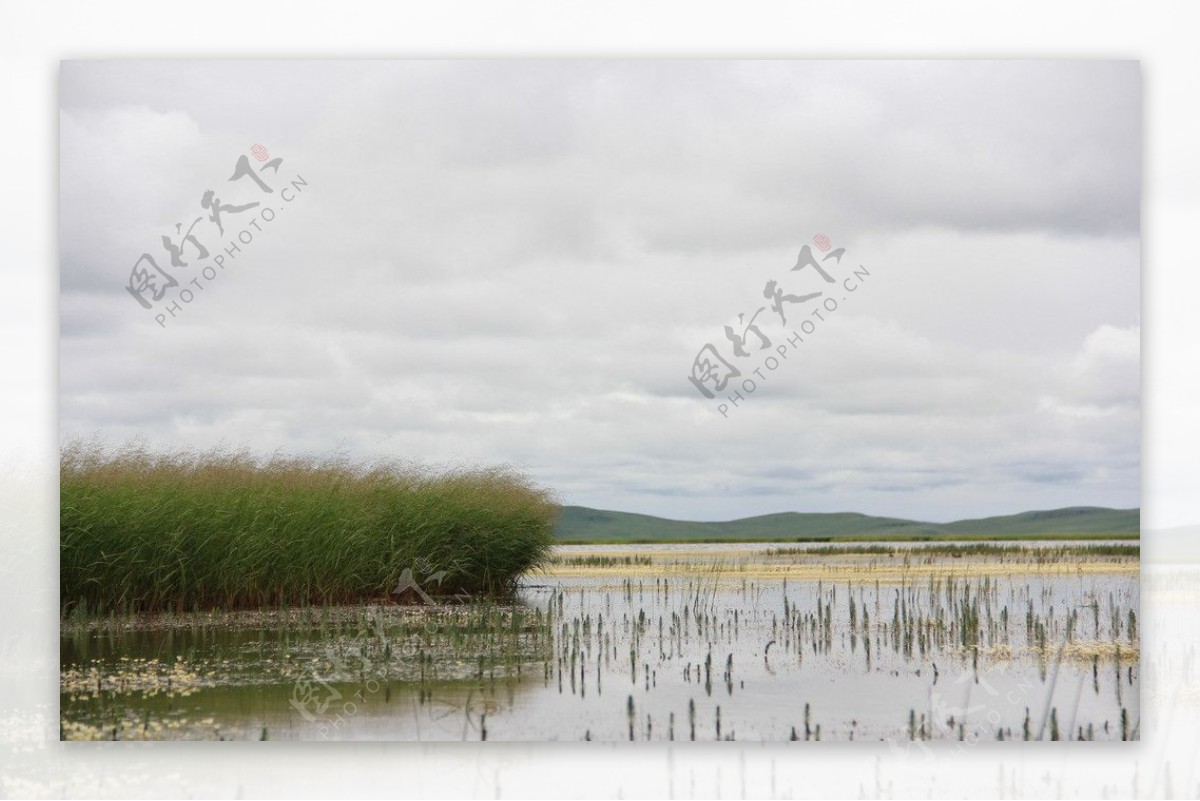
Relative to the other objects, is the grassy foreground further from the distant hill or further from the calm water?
the distant hill

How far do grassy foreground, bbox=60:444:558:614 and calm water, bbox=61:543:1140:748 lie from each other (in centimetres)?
29

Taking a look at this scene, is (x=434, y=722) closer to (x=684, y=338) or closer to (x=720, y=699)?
(x=720, y=699)

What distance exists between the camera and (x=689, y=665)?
571cm

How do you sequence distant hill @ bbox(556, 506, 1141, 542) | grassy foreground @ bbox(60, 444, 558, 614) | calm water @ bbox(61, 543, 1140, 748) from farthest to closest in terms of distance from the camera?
grassy foreground @ bbox(60, 444, 558, 614) → distant hill @ bbox(556, 506, 1141, 542) → calm water @ bbox(61, 543, 1140, 748)

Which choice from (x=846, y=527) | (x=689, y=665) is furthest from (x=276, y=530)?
(x=846, y=527)

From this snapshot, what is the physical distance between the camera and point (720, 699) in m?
5.35

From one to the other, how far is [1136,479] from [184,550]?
16.5 feet

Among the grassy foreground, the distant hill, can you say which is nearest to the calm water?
the distant hill

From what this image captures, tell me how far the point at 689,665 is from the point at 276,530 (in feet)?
8.67

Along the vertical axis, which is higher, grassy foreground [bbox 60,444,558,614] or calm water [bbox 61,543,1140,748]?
grassy foreground [bbox 60,444,558,614]

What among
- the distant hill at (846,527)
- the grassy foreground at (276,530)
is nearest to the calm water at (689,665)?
the distant hill at (846,527)

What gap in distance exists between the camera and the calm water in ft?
17.2

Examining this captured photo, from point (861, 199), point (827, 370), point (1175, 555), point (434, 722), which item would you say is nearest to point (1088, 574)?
point (1175, 555)

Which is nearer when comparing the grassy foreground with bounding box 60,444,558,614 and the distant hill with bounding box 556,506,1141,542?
the distant hill with bounding box 556,506,1141,542
